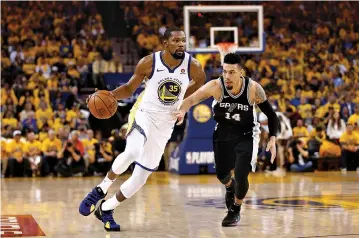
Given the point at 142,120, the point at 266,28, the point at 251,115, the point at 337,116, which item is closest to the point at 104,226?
the point at 142,120

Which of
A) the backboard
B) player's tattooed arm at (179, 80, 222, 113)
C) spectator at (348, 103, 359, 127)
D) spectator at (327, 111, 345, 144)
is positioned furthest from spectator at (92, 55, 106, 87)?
player's tattooed arm at (179, 80, 222, 113)

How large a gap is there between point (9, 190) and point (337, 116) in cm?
895

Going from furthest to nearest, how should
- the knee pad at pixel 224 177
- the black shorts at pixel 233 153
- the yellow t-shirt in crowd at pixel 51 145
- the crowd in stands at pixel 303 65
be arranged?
1. the crowd in stands at pixel 303 65
2. the yellow t-shirt in crowd at pixel 51 145
3. the knee pad at pixel 224 177
4. the black shorts at pixel 233 153

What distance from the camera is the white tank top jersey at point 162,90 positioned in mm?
7734

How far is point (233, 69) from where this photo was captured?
25.4 ft

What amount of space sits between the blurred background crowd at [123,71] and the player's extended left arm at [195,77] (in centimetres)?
884

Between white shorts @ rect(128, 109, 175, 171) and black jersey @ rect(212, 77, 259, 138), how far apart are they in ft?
2.04

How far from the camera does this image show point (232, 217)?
7820 millimetres

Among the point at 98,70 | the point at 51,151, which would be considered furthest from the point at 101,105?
the point at 98,70

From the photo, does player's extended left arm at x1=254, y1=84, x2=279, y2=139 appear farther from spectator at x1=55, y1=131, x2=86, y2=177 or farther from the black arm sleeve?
spectator at x1=55, y1=131, x2=86, y2=177

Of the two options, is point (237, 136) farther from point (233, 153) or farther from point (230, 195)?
point (230, 195)

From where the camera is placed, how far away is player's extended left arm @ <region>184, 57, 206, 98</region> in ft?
26.0

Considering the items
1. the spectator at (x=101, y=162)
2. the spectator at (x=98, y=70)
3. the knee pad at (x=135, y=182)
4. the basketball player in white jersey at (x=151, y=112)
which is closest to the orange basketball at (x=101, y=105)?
the basketball player in white jersey at (x=151, y=112)

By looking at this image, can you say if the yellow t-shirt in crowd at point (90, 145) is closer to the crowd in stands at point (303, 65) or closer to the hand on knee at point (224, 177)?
the crowd in stands at point (303, 65)
